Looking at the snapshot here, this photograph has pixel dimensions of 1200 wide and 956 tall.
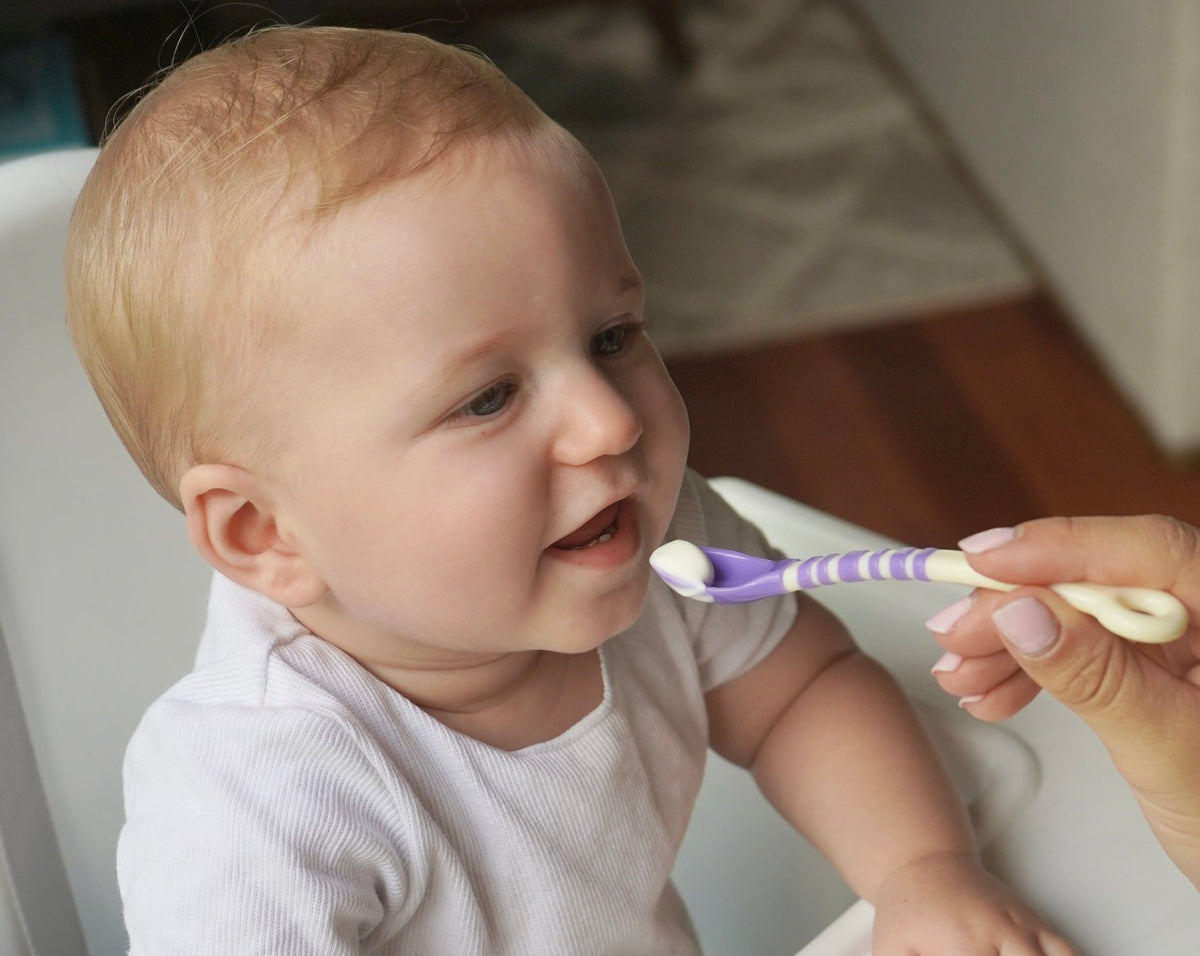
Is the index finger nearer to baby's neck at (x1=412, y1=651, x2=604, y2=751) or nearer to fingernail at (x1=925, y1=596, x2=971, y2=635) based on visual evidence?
fingernail at (x1=925, y1=596, x2=971, y2=635)

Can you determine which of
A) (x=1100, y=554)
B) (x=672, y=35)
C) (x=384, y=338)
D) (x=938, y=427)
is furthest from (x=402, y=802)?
(x=672, y=35)

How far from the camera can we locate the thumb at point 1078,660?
549mm

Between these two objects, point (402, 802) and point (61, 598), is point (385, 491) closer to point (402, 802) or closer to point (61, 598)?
point (402, 802)

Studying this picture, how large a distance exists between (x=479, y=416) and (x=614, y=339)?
80 mm

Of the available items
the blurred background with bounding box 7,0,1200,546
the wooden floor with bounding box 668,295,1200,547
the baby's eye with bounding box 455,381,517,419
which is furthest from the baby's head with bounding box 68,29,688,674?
the wooden floor with bounding box 668,295,1200,547

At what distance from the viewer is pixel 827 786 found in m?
0.75

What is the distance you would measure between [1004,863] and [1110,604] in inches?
8.0

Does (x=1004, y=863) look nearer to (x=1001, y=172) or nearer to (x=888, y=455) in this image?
(x=888, y=455)

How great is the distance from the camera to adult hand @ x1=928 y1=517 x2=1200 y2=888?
555mm

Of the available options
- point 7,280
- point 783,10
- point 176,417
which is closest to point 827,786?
point 176,417

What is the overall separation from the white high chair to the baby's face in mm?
170

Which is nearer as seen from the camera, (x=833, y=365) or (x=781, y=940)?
(x=781, y=940)

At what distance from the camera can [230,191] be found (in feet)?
1.87

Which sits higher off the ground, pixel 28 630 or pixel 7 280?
pixel 7 280
